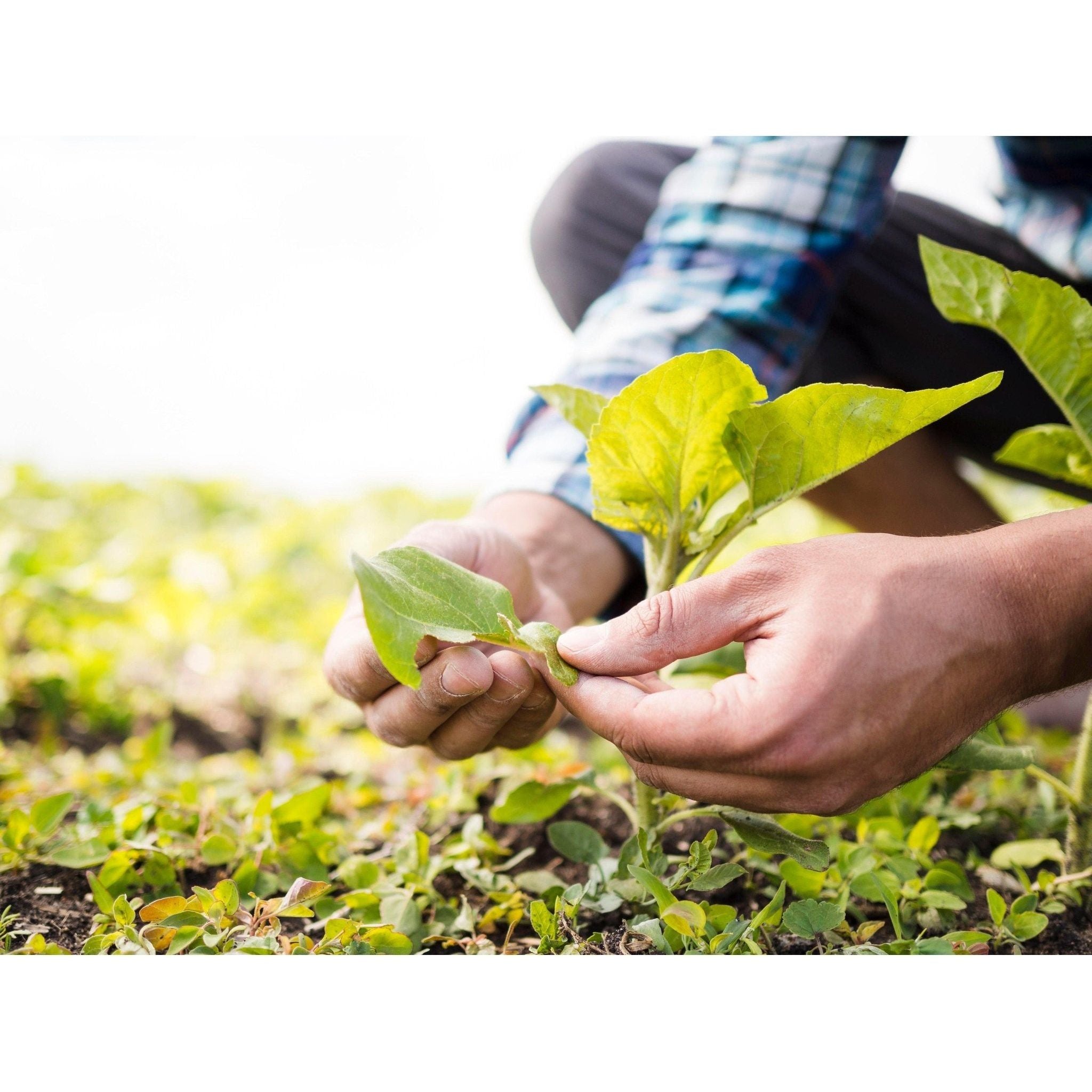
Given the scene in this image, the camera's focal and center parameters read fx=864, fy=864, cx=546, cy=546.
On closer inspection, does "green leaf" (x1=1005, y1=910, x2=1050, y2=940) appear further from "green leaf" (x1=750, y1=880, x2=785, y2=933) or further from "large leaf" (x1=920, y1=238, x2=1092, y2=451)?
"large leaf" (x1=920, y1=238, x2=1092, y2=451)

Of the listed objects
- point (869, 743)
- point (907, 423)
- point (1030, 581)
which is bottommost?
point (869, 743)

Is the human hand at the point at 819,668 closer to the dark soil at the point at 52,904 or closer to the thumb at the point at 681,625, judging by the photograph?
the thumb at the point at 681,625

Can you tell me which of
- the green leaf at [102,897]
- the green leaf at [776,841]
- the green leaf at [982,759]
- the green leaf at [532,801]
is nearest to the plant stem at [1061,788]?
the green leaf at [982,759]

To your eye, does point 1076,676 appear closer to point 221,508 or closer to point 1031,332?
point 1031,332

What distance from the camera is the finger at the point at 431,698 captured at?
0.99 meters

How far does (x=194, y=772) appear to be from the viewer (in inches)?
67.0

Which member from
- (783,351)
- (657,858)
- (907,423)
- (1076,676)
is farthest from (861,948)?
(783,351)

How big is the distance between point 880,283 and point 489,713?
1.56 m

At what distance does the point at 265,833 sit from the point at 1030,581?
1.01m

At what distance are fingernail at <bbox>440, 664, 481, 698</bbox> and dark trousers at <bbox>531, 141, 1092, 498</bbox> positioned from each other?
1392 mm

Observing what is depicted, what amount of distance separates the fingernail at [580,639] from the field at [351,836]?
0.77ft

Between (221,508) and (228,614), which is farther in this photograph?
(221,508)

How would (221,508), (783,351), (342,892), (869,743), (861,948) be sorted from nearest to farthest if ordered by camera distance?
(869,743) → (861,948) → (342,892) → (783,351) → (221,508)

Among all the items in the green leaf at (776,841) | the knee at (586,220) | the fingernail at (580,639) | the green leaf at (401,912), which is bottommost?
the green leaf at (401,912)
